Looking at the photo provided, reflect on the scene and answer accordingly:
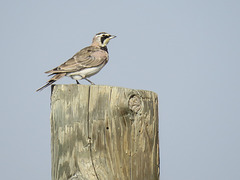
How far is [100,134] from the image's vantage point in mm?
4012

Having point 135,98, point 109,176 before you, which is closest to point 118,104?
point 135,98

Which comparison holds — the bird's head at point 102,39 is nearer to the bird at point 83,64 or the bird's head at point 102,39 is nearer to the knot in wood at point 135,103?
the bird at point 83,64

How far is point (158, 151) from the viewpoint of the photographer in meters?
4.47

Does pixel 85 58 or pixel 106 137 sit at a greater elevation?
pixel 85 58

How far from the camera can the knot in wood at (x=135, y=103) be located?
413 cm

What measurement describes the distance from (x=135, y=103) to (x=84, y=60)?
14.1ft

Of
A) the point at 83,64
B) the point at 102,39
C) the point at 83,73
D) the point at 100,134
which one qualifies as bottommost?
the point at 100,134

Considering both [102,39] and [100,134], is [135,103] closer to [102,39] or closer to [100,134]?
[100,134]

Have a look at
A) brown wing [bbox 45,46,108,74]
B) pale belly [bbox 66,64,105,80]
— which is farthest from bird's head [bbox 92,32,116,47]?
pale belly [bbox 66,64,105,80]

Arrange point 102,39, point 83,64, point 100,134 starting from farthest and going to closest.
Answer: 1. point 102,39
2. point 83,64
3. point 100,134

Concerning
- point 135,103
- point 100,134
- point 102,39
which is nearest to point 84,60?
point 102,39

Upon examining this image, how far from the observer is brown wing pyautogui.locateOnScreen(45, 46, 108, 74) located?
7.70 metres

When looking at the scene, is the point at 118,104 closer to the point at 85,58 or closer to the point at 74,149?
the point at 74,149

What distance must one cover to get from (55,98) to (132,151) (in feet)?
3.66
